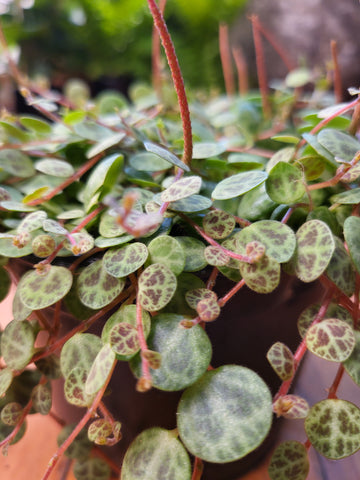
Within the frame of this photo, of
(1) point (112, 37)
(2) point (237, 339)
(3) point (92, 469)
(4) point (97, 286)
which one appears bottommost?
(3) point (92, 469)

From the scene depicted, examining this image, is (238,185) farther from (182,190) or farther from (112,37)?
(112,37)

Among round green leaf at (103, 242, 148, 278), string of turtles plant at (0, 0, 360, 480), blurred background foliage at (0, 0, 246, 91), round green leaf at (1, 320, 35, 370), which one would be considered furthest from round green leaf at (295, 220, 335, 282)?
blurred background foliage at (0, 0, 246, 91)

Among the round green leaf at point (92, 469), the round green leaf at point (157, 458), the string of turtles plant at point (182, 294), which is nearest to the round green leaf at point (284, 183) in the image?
the string of turtles plant at point (182, 294)

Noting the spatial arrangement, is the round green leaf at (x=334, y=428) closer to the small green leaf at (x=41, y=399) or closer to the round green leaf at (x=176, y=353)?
the round green leaf at (x=176, y=353)

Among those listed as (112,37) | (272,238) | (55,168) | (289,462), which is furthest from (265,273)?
(112,37)

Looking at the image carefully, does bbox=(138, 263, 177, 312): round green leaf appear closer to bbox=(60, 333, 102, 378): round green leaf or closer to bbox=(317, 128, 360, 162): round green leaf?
bbox=(60, 333, 102, 378): round green leaf
